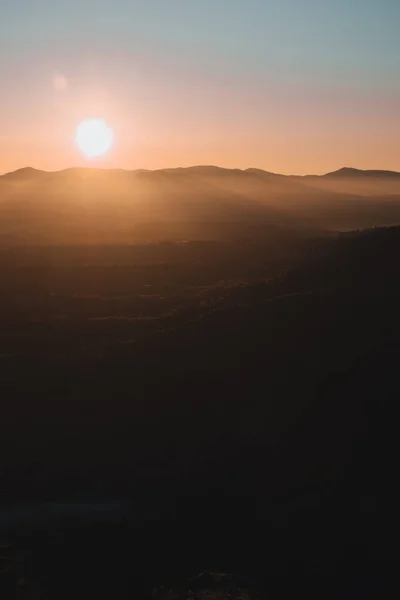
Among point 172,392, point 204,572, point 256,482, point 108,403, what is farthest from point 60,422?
point 204,572

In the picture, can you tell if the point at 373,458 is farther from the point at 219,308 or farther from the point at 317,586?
the point at 219,308

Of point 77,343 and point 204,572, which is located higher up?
point 77,343

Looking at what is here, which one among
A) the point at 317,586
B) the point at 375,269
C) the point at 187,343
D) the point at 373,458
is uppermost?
the point at 375,269

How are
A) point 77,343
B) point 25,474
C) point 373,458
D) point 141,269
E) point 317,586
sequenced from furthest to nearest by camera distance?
point 141,269
point 77,343
point 25,474
point 373,458
point 317,586

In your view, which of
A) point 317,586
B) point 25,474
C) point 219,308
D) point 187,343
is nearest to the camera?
point 317,586

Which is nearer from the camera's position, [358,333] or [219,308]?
[358,333]
